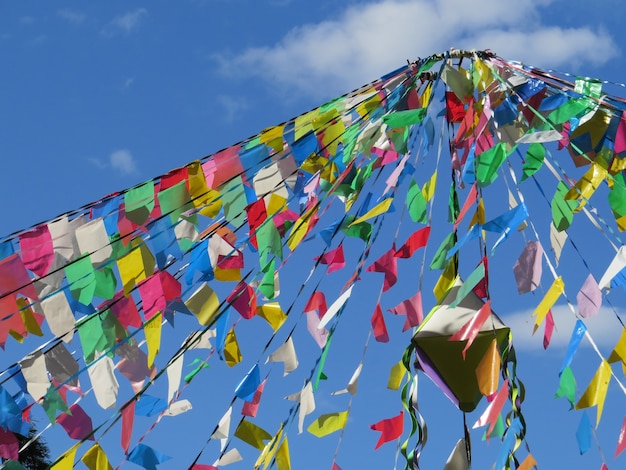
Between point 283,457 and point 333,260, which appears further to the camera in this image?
point 333,260

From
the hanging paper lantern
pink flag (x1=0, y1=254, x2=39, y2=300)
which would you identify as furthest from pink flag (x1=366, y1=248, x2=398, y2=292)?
pink flag (x1=0, y1=254, x2=39, y2=300)

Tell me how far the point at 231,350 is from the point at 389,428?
0.92 meters

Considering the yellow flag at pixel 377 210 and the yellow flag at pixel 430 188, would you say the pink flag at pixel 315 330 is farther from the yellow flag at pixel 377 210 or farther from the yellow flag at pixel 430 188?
the yellow flag at pixel 430 188

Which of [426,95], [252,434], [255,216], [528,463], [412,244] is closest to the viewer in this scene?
[528,463]

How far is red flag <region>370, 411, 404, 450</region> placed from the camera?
504cm

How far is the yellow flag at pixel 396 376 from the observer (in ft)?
16.7

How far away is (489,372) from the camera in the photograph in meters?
4.37

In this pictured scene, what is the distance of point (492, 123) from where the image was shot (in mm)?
5379

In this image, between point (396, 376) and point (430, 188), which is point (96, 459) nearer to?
point (396, 376)

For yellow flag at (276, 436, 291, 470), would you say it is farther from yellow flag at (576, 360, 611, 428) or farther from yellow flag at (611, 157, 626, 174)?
yellow flag at (611, 157, 626, 174)

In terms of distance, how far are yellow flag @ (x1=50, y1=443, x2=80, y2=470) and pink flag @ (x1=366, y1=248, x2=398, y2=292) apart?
1.75 meters

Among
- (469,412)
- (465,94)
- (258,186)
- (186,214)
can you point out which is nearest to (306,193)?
(258,186)

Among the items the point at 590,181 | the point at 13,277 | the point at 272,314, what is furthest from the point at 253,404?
the point at 590,181

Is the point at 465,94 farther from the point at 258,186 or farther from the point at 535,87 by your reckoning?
the point at 258,186
